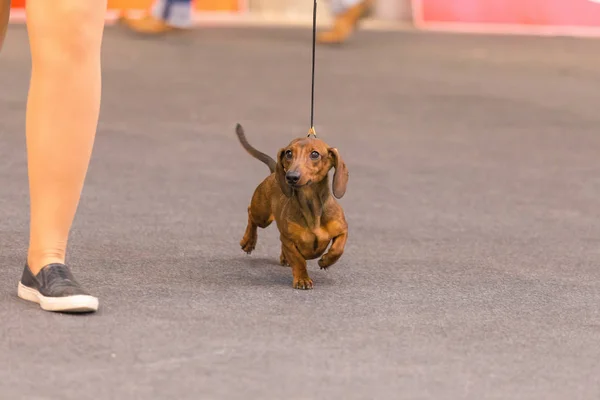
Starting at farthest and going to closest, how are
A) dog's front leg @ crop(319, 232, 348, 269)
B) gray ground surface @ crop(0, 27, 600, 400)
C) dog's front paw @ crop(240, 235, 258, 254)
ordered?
1. dog's front paw @ crop(240, 235, 258, 254)
2. dog's front leg @ crop(319, 232, 348, 269)
3. gray ground surface @ crop(0, 27, 600, 400)

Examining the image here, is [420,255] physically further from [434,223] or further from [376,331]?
[376,331]

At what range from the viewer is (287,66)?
24.4ft

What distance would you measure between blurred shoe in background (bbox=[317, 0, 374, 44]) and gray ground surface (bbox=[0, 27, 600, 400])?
215cm

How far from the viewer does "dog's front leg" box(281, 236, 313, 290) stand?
2.68 m

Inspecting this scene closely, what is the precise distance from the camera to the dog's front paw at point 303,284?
8.77 ft

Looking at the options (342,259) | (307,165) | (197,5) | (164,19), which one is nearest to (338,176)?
(307,165)

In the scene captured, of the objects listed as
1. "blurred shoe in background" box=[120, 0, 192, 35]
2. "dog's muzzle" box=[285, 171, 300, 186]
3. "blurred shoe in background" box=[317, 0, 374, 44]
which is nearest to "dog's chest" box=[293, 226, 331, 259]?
"dog's muzzle" box=[285, 171, 300, 186]

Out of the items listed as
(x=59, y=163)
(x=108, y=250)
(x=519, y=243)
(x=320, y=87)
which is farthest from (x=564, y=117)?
(x=59, y=163)

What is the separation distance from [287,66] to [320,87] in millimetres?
959

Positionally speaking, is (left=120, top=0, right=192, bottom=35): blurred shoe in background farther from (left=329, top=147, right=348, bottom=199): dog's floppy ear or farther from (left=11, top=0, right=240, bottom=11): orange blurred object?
(left=329, top=147, right=348, bottom=199): dog's floppy ear

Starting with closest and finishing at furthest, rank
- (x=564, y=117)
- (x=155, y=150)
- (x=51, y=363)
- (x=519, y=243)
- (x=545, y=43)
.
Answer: (x=51, y=363)
(x=519, y=243)
(x=155, y=150)
(x=564, y=117)
(x=545, y=43)

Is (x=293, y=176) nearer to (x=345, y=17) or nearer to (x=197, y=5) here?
(x=345, y=17)

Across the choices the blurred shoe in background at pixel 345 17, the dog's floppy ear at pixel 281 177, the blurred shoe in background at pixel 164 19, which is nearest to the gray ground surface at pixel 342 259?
the dog's floppy ear at pixel 281 177

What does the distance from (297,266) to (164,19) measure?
6.69m
